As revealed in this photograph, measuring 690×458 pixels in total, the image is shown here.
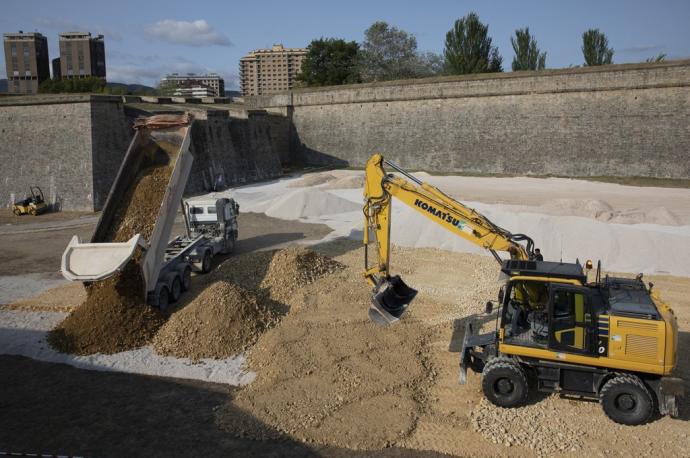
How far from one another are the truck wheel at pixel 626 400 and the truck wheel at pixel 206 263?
10174 millimetres

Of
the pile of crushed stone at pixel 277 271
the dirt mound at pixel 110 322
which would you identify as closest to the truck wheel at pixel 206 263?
the pile of crushed stone at pixel 277 271

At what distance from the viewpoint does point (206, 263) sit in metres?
13.8

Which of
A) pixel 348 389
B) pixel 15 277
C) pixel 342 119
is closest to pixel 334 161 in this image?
pixel 342 119

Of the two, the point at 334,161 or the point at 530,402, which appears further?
the point at 334,161

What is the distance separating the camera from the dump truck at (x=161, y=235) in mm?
9773

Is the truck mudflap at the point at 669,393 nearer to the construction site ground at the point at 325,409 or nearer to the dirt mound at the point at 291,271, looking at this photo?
the construction site ground at the point at 325,409

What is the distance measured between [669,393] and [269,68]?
149123 mm

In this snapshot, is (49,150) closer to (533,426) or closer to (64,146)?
(64,146)

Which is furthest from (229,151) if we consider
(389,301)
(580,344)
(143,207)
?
(580,344)

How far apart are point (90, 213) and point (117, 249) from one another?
14483mm

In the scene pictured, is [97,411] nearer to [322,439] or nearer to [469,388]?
[322,439]

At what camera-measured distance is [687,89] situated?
84.6 feet

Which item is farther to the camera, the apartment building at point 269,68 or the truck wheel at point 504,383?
the apartment building at point 269,68

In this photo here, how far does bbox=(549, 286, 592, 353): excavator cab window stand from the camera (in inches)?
255
